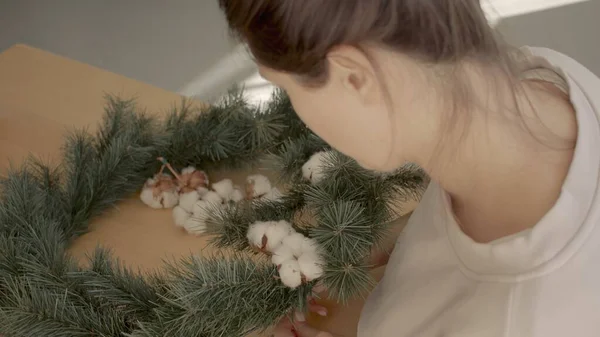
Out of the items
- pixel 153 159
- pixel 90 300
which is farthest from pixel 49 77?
pixel 90 300

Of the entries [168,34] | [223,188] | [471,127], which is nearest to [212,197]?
[223,188]

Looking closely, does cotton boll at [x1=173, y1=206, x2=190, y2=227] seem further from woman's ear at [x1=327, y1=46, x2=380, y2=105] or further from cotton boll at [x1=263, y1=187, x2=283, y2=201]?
woman's ear at [x1=327, y1=46, x2=380, y2=105]

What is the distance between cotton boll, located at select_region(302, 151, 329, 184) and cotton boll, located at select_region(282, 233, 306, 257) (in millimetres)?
84

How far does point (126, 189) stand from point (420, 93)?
0.52 m

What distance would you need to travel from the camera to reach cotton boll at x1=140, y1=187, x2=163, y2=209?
84cm

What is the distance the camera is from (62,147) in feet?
2.98

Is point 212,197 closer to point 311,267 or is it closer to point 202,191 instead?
point 202,191

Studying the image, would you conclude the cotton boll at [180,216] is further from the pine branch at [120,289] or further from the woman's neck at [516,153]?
the woman's neck at [516,153]

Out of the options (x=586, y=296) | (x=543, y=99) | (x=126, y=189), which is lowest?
(x=126, y=189)

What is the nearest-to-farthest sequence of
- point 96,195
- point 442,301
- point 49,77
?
point 442,301, point 96,195, point 49,77

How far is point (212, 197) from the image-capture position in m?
0.82

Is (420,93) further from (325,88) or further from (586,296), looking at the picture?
(586,296)

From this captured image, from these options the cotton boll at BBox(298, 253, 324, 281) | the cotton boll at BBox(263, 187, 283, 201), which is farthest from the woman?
the cotton boll at BBox(263, 187, 283, 201)

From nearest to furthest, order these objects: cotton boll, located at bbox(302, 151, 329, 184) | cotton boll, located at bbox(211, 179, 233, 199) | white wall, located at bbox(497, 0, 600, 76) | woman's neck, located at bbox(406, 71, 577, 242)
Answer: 1. woman's neck, located at bbox(406, 71, 577, 242)
2. cotton boll, located at bbox(302, 151, 329, 184)
3. cotton boll, located at bbox(211, 179, 233, 199)
4. white wall, located at bbox(497, 0, 600, 76)
